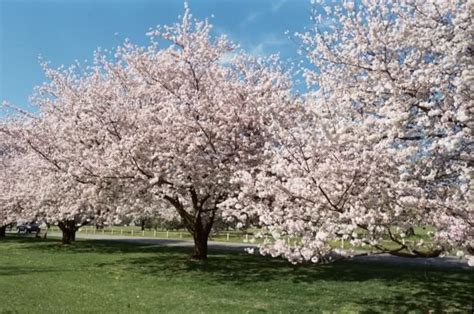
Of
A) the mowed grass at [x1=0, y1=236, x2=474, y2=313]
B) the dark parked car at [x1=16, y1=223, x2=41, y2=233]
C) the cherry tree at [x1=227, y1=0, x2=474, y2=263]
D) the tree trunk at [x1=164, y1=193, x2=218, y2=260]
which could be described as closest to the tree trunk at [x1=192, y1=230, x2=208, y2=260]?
the tree trunk at [x1=164, y1=193, x2=218, y2=260]

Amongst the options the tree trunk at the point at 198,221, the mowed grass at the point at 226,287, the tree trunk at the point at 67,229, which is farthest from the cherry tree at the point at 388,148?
the tree trunk at the point at 67,229

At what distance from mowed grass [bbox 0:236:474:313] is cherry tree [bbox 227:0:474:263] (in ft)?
9.48

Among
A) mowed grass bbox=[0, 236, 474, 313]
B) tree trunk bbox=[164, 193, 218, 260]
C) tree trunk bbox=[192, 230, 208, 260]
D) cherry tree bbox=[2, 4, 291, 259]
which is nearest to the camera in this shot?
mowed grass bbox=[0, 236, 474, 313]

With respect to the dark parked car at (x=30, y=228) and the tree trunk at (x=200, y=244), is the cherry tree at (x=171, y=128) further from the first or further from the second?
the dark parked car at (x=30, y=228)

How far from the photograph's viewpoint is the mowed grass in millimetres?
12086

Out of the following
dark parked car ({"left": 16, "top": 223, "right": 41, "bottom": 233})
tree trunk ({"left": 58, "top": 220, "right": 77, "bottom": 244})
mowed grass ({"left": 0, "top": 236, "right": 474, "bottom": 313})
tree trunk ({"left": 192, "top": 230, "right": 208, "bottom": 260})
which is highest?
dark parked car ({"left": 16, "top": 223, "right": 41, "bottom": 233})

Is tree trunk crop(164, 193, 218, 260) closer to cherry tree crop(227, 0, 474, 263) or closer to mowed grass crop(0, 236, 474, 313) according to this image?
mowed grass crop(0, 236, 474, 313)

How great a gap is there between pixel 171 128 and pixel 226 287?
591 cm

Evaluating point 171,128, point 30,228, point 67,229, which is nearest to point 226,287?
point 171,128

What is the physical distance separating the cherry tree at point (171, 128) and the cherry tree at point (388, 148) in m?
3.95

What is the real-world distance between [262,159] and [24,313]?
8367 millimetres

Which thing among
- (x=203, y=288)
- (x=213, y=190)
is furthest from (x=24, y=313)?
(x=213, y=190)

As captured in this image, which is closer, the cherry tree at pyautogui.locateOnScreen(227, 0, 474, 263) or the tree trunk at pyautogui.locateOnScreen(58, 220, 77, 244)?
the cherry tree at pyautogui.locateOnScreen(227, 0, 474, 263)

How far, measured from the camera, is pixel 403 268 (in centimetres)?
2070
